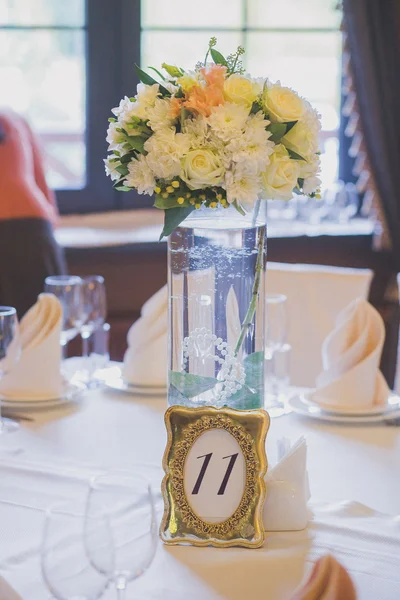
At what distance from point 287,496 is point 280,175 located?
0.42 meters

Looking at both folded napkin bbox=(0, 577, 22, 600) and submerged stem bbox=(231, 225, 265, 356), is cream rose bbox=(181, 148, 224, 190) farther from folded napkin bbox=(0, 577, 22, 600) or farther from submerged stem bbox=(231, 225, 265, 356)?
folded napkin bbox=(0, 577, 22, 600)

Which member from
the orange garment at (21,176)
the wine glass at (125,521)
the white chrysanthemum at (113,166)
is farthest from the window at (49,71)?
the wine glass at (125,521)

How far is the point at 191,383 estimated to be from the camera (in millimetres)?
1336

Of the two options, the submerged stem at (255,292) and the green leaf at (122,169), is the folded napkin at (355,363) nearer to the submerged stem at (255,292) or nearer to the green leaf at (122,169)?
the submerged stem at (255,292)

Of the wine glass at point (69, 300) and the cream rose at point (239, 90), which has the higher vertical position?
the cream rose at point (239, 90)

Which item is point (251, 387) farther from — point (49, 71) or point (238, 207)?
point (49, 71)

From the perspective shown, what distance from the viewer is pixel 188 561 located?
117 centimetres

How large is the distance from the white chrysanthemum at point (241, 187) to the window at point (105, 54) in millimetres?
2730

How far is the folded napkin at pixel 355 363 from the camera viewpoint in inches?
70.9

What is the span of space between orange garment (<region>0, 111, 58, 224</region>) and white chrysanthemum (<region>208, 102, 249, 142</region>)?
2055 millimetres

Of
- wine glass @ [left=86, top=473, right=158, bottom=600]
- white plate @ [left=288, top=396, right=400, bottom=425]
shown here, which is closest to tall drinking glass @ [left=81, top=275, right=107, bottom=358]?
→ white plate @ [left=288, top=396, right=400, bottom=425]

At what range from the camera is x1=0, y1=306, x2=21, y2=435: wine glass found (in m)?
1.71

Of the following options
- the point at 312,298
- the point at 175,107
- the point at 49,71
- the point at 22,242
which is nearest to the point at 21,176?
the point at 22,242

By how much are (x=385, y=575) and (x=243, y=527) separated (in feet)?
0.63
